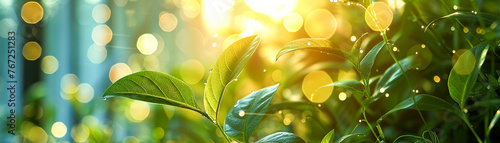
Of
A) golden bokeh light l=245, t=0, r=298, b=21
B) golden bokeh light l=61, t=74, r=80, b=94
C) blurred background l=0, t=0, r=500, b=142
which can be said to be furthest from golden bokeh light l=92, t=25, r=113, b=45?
golden bokeh light l=245, t=0, r=298, b=21

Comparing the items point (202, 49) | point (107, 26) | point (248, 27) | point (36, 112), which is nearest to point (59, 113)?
point (36, 112)

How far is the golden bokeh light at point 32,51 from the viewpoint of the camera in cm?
105

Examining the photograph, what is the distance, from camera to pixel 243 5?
35.3 inches

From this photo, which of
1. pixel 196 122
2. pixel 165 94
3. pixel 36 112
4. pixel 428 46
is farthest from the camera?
pixel 36 112

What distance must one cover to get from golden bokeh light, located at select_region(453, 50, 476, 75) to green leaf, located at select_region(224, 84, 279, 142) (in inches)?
2.7

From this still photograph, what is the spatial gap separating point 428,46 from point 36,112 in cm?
102

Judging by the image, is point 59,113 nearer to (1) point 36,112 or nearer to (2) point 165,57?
(1) point 36,112

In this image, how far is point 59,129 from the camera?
3.56 ft

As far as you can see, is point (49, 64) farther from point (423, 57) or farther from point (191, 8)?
point (423, 57)

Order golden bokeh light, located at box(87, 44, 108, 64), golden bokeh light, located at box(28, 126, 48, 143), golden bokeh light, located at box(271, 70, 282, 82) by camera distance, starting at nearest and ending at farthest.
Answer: golden bokeh light, located at box(271, 70, 282, 82) < golden bokeh light, located at box(28, 126, 48, 143) < golden bokeh light, located at box(87, 44, 108, 64)

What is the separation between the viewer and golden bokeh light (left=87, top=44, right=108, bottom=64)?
1146 mm

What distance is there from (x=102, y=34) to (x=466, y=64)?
3.72 ft

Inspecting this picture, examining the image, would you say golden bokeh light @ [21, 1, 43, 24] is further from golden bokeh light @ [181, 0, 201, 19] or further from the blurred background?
golden bokeh light @ [181, 0, 201, 19]

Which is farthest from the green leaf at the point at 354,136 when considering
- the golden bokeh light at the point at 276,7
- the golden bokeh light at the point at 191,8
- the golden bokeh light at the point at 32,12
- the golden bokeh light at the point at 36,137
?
the golden bokeh light at the point at 32,12
